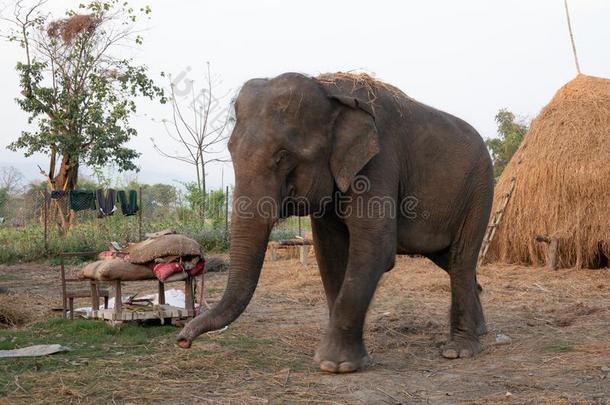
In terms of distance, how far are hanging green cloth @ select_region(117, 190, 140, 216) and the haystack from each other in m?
8.59

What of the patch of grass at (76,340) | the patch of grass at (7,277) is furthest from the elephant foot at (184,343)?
the patch of grass at (7,277)

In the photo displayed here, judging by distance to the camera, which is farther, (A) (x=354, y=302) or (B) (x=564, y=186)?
(B) (x=564, y=186)

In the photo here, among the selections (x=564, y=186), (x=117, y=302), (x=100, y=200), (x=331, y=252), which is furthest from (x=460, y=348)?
(x=100, y=200)

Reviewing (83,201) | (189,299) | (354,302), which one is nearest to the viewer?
(354,302)

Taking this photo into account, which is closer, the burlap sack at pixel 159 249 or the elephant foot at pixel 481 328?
the elephant foot at pixel 481 328

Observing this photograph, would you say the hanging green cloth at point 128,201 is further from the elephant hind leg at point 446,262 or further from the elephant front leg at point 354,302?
the elephant front leg at point 354,302

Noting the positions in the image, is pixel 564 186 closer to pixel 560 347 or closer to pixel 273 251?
pixel 273 251

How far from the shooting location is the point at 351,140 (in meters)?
5.78

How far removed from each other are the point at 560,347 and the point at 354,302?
2151mm

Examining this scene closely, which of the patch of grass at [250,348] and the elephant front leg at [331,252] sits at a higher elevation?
the elephant front leg at [331,252]

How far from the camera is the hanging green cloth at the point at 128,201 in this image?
18.5 meters

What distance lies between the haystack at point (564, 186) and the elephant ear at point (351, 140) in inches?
373

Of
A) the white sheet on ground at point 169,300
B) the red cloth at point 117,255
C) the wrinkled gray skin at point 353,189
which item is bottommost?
the white sheet on ground at point 169,300

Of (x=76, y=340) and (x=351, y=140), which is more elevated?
(x=351, y=140)
